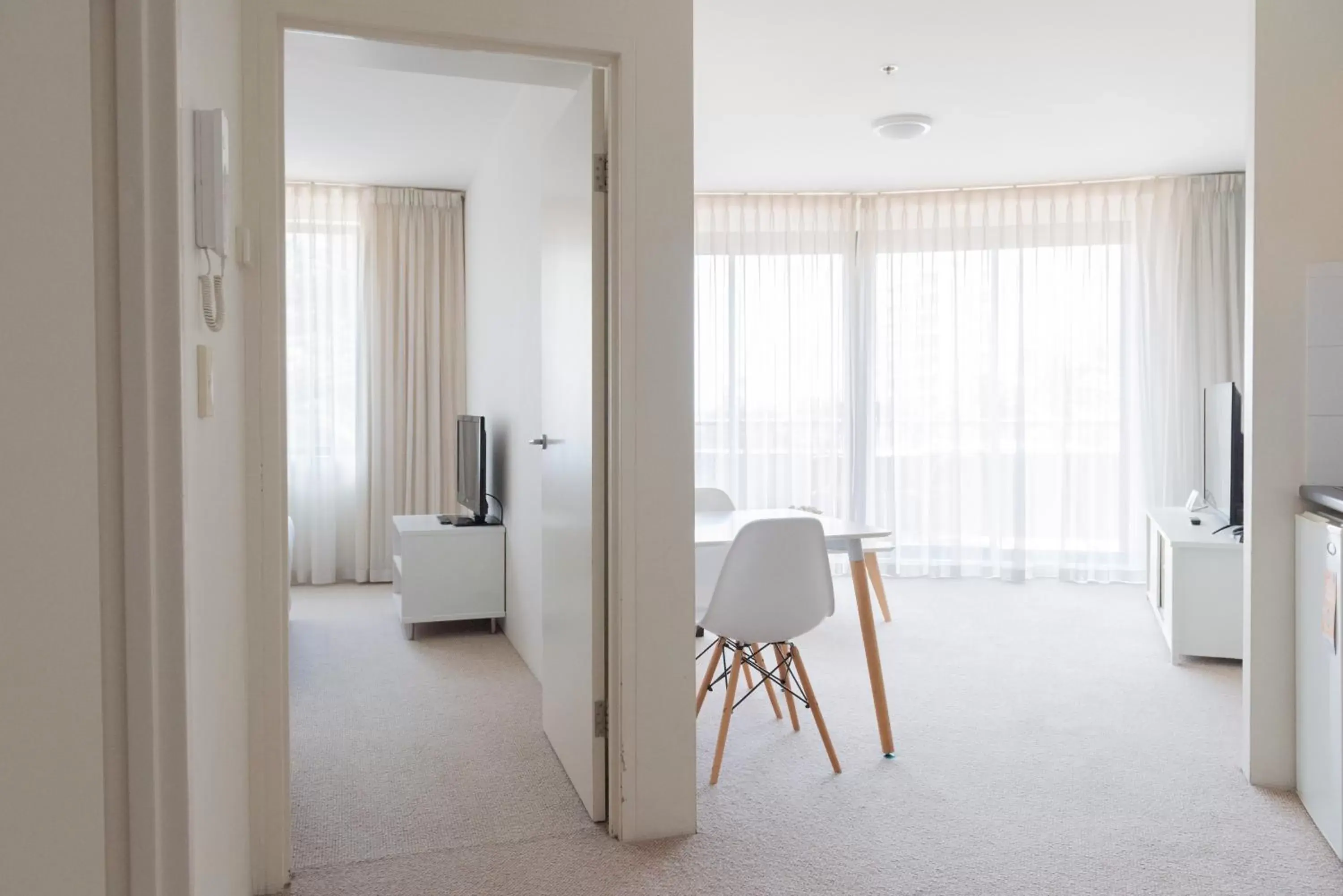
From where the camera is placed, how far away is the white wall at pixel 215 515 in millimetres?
1449

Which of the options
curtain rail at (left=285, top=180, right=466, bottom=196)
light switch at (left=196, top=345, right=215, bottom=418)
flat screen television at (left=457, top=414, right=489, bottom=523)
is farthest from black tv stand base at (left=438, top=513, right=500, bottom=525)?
light switch at (left=196, top=345, right=215, bottom=418)

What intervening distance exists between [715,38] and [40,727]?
10.8 feet

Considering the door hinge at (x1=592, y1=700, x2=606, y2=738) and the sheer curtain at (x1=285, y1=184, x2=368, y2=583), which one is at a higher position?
the sheer curtain at (x1=285, y1=184, x2=368, y2=583)

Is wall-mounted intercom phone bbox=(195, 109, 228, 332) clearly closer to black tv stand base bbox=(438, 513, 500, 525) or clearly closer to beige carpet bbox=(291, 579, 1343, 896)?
beige carpet bbox=(291, 579, 1343, 896)

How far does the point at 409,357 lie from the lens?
6508mm

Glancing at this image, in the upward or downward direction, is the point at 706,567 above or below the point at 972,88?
below

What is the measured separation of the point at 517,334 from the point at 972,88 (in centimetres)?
241

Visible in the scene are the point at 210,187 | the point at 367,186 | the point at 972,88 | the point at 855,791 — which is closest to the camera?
the point at 210,187

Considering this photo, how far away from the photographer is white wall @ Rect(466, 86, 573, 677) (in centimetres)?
419

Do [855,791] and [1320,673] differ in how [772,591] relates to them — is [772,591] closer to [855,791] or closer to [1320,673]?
[855,791]

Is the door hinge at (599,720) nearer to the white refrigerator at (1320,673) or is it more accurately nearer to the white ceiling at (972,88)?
the white refrigerator at (1320,673)

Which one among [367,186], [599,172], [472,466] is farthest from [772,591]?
[367,186]

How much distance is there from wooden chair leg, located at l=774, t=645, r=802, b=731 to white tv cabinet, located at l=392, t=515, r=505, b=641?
1.96m

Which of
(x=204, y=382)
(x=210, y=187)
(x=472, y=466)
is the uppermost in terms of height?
(x=210, y=187)
